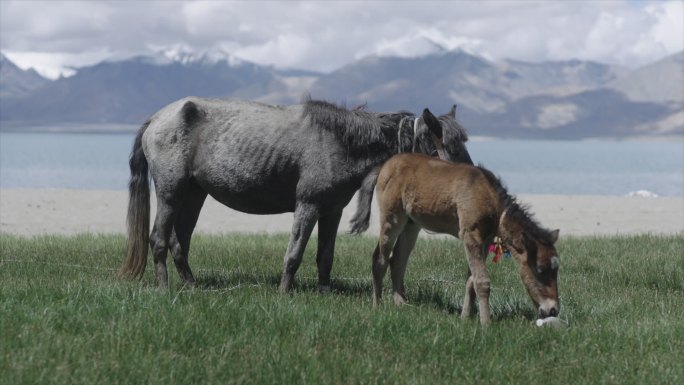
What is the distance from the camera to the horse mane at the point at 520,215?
716 cm

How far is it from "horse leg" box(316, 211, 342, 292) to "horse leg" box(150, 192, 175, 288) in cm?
151

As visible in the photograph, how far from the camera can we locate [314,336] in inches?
262

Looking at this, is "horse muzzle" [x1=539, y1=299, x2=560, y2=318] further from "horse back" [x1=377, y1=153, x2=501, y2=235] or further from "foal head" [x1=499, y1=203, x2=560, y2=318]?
"horse back" [x1=377, y1=153, x2=501, y2=235]

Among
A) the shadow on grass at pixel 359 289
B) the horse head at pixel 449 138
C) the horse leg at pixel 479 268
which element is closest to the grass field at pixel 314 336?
the shadow on grass at pixel 359 289

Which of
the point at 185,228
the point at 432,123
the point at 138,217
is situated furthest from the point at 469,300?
the point at 138,217

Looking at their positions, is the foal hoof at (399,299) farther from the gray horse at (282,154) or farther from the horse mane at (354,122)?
the horse mane at (354,122)

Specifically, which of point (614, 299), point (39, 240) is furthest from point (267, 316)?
point (39, 240)

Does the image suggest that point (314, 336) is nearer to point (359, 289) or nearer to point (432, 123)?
point (432, 123)

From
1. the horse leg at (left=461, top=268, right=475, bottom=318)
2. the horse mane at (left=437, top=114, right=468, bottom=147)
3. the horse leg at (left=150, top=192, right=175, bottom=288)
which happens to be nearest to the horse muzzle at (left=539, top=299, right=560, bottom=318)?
the horse leg at (left=461, top=268, right=475, bottom=318)

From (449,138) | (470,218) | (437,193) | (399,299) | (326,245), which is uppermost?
(449,138)

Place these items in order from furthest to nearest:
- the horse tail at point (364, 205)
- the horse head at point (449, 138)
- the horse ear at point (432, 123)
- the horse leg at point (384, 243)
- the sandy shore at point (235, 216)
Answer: the sandy shore at point (235, 216) < the horse head at point (449, 138) < the horse tail at point (364, 205) < the horse ear at point (432, 123) < the horse leg at point (384, 243)

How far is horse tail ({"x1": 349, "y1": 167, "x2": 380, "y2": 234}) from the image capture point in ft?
27.3

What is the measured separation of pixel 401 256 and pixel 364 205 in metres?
0.58

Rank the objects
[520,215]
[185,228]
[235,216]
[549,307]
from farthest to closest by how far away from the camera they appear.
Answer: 1. [235,216]
2. [185,228]
3. [520,215]
4. [549,307]
